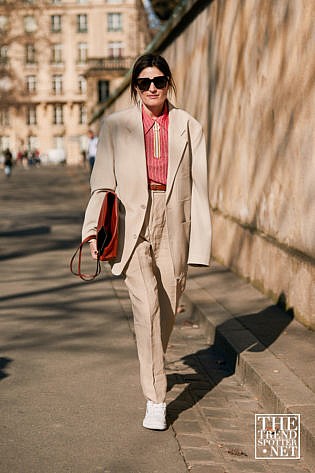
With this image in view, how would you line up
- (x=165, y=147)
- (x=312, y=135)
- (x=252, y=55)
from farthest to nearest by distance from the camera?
1. (x=252, y=55)
2. (x=312, y=135)
3. (x=165, y=147)

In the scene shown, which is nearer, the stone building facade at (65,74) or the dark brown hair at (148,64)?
the dark brown hair at (148,64)

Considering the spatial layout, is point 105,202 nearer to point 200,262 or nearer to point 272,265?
point 200,262

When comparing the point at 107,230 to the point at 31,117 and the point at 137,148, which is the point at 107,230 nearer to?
the point at 137,148

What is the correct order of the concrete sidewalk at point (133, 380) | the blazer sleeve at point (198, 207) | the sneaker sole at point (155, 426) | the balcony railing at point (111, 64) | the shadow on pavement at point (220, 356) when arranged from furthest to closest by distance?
the balcony railing at point (111, 64) → the shadow on pavement at point (220, 356) → the blazer sleeve at point (198, 207) → the sneaker sole at point (155, 426) → the concrete sidewalk at point (133, 380)

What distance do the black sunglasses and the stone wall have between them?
253 cm

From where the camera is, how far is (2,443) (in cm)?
469

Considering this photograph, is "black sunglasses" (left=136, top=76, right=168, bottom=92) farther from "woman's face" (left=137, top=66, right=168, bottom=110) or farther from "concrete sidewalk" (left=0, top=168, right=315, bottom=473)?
"concrete sidewalk" (left=0, top=168, right=315, bottom=473)

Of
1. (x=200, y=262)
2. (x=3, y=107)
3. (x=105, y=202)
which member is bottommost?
(x=3, y=107)

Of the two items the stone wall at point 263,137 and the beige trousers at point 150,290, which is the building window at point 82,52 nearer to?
the stone wall at point 263,137

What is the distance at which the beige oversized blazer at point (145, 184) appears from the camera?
4980 millimetres

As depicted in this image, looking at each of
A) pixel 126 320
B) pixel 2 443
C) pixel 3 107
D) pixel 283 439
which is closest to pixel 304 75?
pixel 126 320

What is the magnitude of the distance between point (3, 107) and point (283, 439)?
1801 inches

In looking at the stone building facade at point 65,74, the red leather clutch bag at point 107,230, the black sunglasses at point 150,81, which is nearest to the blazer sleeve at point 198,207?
the black sunglasses at point 150,81

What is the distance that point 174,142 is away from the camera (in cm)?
504
